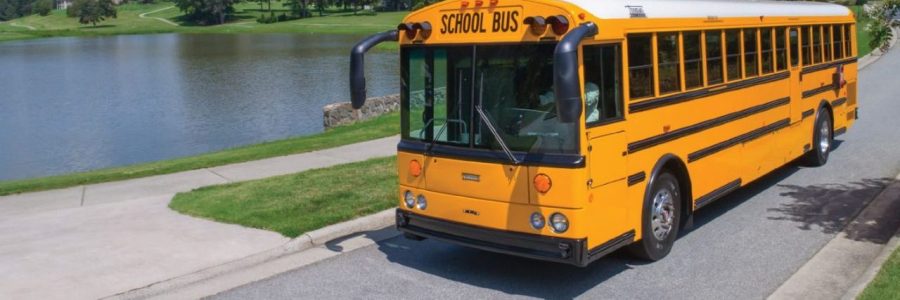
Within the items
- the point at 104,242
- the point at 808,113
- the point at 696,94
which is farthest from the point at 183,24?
the point at 696,94

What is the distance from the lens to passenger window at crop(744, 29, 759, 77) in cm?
926

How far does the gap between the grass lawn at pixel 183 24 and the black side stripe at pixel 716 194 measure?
92946 millimetres

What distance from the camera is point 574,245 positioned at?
6.60m

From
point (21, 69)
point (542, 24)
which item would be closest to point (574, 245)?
point (542, 24)

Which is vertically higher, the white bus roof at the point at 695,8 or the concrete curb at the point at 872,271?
the white bus roof at the point at 695,8

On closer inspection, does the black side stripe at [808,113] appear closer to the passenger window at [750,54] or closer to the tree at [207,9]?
the passenger window at [750,54]

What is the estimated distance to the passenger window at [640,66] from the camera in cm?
712

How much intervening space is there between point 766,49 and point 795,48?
3.68ft

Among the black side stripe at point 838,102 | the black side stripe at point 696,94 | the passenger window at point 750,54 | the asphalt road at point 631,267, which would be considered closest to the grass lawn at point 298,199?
the asphalt road at point 631,267

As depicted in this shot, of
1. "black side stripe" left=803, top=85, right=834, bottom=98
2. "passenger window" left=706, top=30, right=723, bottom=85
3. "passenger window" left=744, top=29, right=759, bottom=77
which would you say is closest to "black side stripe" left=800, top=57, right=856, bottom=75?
"black side stripe" left=803, top=85, right=834, bottom=98

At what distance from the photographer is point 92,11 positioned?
157 meters

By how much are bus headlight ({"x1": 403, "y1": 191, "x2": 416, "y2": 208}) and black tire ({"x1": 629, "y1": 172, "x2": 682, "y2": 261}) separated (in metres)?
1.86

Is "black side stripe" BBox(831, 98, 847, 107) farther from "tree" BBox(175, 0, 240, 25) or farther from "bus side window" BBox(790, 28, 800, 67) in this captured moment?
"tree" BBox(175, 0, 240, 25)

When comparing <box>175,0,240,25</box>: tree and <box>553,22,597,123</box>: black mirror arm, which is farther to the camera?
<box>175,0,240,25</box>: tree
